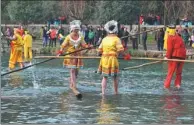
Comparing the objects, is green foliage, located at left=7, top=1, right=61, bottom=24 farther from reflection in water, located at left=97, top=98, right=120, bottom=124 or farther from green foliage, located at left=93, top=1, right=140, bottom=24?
reflection in water, located at left=97, top=98, right=120, bottom=124

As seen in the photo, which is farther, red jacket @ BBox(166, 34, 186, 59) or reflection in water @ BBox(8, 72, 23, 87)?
reflection in water @ BBox(8, 72, 23, 87)

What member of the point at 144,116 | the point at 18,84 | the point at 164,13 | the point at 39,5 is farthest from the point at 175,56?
the point at 39,5

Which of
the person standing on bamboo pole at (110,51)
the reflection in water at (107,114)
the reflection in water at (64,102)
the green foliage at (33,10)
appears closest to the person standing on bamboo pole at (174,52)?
the person standing on bamboo pole at (110,51)

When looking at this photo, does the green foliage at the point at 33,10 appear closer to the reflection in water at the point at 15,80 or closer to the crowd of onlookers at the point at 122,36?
the crowd of onlookers at the point at 122,36

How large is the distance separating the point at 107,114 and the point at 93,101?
2393 millimetres

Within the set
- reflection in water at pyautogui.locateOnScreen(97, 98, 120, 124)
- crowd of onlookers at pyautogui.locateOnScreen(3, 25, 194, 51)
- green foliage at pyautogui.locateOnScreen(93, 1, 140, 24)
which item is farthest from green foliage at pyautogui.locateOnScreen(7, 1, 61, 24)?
reflection in water at pyautogui.locateOnScreen(97, 98, 120, 124)

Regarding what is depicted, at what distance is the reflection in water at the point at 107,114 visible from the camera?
1406cm

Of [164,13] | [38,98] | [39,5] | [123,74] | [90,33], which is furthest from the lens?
[39,5]

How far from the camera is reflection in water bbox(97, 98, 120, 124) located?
14.1 metres

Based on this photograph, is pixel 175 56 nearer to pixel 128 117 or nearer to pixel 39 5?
pixel 128 117

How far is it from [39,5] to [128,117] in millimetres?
48903

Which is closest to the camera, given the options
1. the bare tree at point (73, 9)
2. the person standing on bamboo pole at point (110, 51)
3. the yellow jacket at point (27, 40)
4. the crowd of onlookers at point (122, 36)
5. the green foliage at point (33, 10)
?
the person standing on bamboo pole at point (110, 51)

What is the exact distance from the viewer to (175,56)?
21234 mm

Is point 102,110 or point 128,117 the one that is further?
point 102,110
